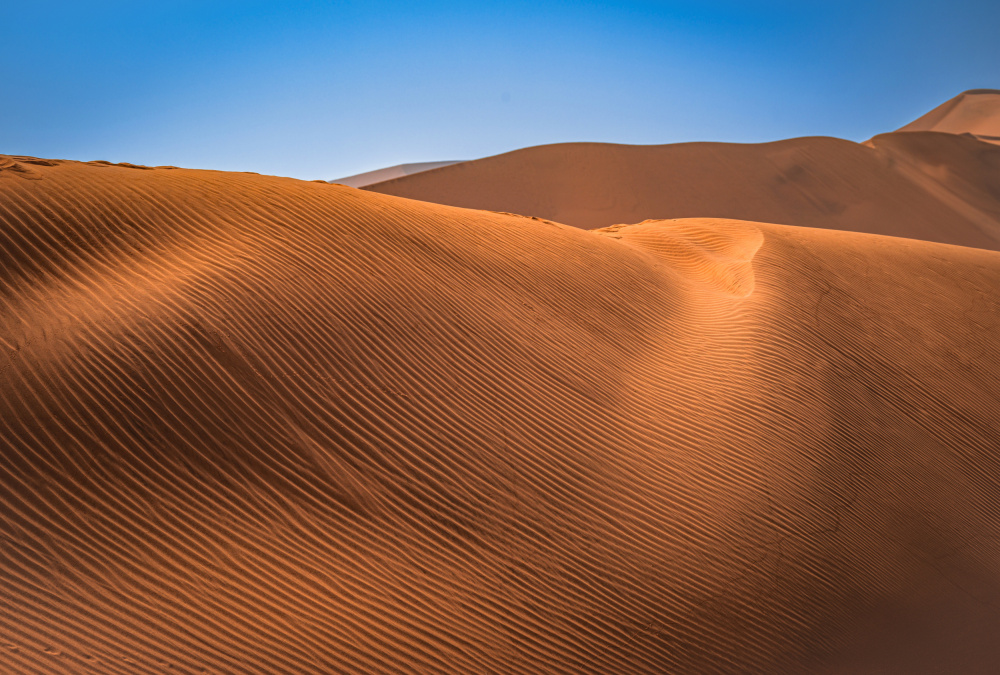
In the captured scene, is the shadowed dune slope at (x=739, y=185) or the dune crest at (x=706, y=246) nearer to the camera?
the dune crest at (x=706, y=246)

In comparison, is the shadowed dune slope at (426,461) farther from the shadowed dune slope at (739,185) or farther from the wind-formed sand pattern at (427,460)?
the shadowed dune slope at (739,185)

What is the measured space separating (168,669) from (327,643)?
3.19ft

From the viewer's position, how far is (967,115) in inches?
2648

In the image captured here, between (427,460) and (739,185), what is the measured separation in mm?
35118

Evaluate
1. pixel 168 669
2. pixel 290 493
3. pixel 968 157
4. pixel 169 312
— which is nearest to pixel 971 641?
pixel 290 493

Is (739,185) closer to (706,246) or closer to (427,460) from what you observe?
(706,246)

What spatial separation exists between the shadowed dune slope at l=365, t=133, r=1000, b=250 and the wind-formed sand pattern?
25.4 meters

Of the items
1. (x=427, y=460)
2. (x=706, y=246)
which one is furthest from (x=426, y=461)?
(x=706, y=246)

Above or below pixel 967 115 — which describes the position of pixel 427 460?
below

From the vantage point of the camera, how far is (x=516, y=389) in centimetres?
671

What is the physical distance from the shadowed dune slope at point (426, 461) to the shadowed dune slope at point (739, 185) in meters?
25.6

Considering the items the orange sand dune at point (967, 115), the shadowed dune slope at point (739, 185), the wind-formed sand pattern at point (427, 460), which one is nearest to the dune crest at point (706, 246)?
the wind-formed sand pattern at point (427, 460)

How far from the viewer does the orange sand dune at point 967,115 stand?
63656mm

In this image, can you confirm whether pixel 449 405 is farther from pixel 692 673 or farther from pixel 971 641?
pixel 971 641
